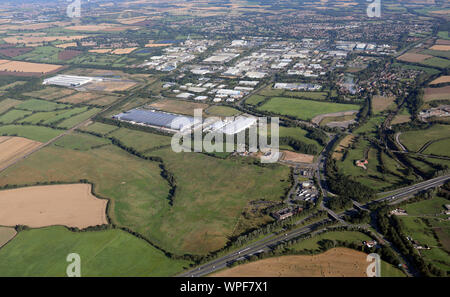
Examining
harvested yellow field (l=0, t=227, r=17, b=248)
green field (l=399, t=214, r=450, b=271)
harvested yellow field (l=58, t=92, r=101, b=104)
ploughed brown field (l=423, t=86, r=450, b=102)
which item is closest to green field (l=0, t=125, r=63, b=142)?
harvested yellow field (l=58, t=92, r=101, b=104)

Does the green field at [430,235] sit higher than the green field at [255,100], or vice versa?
the green field at [255,100]

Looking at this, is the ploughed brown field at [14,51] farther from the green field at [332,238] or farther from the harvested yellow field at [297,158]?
the green field at [332,238]

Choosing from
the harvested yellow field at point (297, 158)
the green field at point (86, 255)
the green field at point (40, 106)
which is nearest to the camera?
the green field at point (86, 255)

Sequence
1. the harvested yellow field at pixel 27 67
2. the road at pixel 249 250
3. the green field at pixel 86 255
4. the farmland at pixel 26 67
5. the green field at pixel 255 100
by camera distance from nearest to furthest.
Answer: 1. the road at pixel 249 250
2. the green field at pixel 86 255
3. the green field at pixel 255 100
4. the farmland at pixel 26 67
5. the harvested yellow field at pixel 27 67

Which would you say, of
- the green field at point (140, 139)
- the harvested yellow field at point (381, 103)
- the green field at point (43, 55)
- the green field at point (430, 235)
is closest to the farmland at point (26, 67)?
the green field at point (43, 55)

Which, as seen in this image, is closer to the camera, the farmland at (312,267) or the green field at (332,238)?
the farmland at (312,267)

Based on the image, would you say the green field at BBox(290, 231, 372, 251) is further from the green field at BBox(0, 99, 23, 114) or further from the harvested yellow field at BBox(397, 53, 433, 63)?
the harvested yellow field at BBox(397, 53, 433, 63)

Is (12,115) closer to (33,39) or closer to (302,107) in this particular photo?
(302,107)

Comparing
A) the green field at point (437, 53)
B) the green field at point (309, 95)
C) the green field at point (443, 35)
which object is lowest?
the green field at point (309, 95)

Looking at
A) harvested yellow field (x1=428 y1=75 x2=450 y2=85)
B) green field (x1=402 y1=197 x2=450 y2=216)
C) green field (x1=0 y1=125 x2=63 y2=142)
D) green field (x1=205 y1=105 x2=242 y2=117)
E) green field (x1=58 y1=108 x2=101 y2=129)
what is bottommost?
green field (x1=402 y1=197 x2=450 y2=216)
